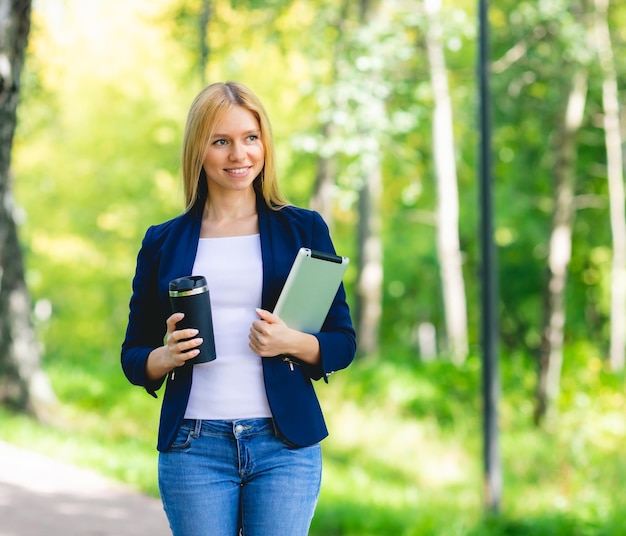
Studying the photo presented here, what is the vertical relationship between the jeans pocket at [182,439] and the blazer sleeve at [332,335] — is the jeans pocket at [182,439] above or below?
below

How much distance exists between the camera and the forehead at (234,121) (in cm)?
274

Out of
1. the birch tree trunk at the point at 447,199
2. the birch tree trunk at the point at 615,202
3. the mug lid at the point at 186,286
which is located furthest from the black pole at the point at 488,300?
the birch tree trunk at the point at 615,202

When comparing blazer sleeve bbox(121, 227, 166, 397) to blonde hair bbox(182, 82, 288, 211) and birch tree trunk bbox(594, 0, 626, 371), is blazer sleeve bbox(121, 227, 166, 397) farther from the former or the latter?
birch tree trunk bbox(594, 0, 626, 371)

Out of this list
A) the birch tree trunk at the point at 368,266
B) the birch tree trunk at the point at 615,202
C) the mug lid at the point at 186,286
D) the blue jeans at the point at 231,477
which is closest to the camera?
the mug lid at the point at 186,286

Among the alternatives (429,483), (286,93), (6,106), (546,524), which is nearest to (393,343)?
(286,93)

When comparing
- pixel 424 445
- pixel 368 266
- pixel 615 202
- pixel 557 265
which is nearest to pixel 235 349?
pixel 424 445

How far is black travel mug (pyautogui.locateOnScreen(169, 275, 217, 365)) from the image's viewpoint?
2555 millimetres

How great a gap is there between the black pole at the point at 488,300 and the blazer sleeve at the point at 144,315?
256 inches

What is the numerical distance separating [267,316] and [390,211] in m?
26.3

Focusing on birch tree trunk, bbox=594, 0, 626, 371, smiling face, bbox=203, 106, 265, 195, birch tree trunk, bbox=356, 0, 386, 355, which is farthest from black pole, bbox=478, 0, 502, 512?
birch tree trunk, bbox=594, 0, 626, 371

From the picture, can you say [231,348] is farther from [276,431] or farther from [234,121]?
[234,121]

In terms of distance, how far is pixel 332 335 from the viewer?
2787 mm

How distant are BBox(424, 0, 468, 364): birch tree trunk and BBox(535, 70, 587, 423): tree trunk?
2074mm

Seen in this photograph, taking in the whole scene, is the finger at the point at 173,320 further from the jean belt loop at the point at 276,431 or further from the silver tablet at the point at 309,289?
the jean belt loop at the point at 276,431
